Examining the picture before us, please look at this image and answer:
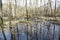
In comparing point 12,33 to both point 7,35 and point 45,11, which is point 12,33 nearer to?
point 7,35

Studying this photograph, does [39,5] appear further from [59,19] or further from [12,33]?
[12,33]

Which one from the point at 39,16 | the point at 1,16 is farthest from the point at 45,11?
the point at 1,16

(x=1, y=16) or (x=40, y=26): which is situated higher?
(x=1, y=16)

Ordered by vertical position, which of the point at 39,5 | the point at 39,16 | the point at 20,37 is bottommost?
the point at 20,37

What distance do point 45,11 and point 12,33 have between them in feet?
1.87

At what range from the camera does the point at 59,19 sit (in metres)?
1.68

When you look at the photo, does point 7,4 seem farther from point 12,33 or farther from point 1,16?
point 12,33

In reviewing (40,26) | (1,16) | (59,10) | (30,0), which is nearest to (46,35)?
(40,26)

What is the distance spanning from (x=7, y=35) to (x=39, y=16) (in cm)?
53

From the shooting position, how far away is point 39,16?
5.55 feet

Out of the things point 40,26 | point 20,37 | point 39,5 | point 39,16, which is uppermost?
point 39,5

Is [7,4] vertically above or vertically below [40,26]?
above

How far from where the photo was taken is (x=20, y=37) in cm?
169

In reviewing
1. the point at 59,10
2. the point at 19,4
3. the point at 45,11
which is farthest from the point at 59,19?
the point at 19,4
